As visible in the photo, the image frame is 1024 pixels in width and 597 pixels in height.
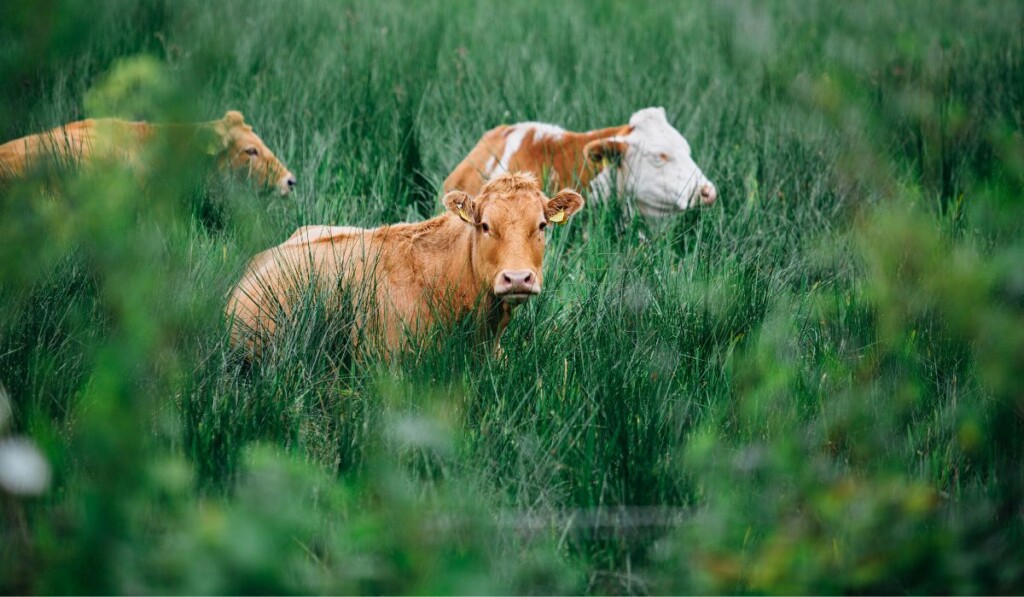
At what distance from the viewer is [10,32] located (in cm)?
199

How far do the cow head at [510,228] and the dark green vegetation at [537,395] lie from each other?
9.2 inches

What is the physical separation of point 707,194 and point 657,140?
0.55 metres

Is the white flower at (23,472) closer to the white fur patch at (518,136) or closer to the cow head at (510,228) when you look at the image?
the cow head at (510,228)

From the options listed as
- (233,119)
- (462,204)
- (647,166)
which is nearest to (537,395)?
(462,204)

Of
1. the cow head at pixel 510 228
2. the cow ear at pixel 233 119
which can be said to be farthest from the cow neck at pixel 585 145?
the cow ear at pixel 233 119

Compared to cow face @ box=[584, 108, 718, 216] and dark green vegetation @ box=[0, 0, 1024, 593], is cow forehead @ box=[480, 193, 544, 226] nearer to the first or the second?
dark green vegetation @ box=[0, 0, 1024, 593]

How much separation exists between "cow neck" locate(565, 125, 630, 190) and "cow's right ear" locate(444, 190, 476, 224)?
1.84m

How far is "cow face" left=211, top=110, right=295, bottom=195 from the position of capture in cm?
586

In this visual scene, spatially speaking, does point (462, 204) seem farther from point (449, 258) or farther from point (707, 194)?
point (707, 194)

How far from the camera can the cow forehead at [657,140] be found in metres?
5.85

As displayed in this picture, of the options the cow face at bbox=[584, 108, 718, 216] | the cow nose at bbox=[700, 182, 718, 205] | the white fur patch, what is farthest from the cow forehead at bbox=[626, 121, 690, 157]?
the white fur patch

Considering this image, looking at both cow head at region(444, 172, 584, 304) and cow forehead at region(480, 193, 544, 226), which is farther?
cow forehead at region(480, 193, 544, 226)

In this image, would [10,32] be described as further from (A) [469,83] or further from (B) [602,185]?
(A) [469,83]

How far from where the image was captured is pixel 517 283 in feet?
12.2
